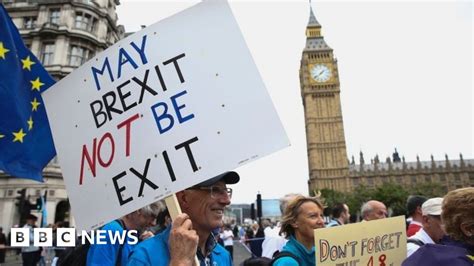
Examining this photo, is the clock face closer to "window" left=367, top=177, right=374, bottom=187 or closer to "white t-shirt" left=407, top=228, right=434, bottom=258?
"window" left=367, top=177, right=374, bottom=187

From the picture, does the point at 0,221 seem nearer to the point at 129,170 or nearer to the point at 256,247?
the point at 256,247

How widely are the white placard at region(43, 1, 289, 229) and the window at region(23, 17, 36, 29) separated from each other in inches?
1126

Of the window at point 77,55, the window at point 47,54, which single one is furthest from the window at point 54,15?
the window at point 77,55

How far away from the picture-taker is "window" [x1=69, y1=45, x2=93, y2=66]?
24.4 m

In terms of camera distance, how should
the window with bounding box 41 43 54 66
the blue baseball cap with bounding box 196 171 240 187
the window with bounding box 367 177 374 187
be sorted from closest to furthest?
the blue baseball cap with bounding box 196 171 240 187, the window with bounding box 41 43 54 66, the window with bounding box 367 177 374 187

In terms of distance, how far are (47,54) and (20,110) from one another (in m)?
24.2

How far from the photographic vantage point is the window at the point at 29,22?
2552cm

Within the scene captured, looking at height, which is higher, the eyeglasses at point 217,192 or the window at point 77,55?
the window at point 77,55

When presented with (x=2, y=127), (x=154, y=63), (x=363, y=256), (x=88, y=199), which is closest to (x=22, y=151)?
(x=2, y=127)

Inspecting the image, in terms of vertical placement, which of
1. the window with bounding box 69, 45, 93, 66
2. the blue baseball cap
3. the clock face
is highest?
the clock face

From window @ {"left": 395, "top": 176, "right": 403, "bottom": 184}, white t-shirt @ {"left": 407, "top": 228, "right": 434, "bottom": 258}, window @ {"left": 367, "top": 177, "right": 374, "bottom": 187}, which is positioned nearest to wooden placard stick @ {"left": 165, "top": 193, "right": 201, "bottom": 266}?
white t-shirt @ {"left": 407, "top": 228, "right": 434, "bottom": 258}

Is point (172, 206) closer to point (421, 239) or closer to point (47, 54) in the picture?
point (421, 239)

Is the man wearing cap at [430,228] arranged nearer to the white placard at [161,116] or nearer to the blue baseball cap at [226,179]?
the blue baseball cap at [226,179]

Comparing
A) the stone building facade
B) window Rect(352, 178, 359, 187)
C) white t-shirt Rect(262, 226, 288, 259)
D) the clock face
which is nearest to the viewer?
white t-shirt Rect(262, 226, 288, 259)
